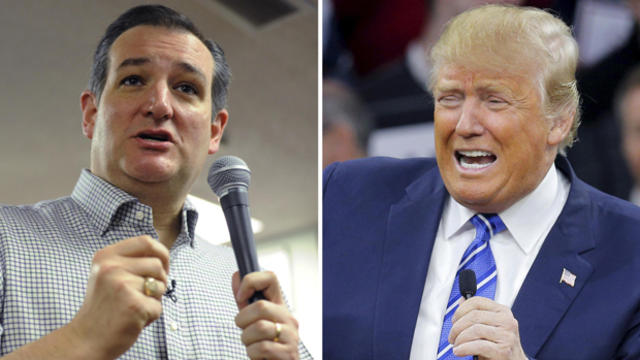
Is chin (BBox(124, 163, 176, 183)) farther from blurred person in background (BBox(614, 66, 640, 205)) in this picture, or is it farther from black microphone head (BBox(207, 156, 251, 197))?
blurred person in background (BBox(614, 66, 640, 205))

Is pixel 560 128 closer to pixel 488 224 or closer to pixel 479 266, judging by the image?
pixel 488 224

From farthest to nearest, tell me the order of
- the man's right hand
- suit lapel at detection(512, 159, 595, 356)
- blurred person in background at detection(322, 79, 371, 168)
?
blurred person in background at detection(322, 79, 371, 168)
suit lapel at detection(512, 159, 595, 356)
the man's right hand

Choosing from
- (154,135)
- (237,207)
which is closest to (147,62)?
(154,135)

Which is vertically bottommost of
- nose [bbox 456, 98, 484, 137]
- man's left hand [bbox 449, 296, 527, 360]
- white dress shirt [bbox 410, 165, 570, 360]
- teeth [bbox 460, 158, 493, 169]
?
man's left hand [bbox 449, 296, 527, 360]

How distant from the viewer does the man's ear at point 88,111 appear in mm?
1923

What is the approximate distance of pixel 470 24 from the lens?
6.72 feet

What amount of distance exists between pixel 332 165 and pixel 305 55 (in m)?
0.33

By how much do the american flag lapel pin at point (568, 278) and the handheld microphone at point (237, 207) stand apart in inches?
29.7

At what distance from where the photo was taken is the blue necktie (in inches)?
75.6

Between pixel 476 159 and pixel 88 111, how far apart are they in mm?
976

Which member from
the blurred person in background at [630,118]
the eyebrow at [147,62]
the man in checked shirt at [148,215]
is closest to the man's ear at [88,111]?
the man in checked shirt at [148,215]

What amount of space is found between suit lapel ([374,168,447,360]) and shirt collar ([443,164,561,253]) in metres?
0.05

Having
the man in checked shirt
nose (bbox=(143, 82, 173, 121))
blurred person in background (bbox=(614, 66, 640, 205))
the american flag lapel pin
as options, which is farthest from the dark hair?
blurred person in background (bbox=(614, 66, 640, 205))

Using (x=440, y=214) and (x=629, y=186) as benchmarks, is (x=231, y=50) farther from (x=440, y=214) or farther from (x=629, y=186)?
(x=629, y=186)
